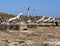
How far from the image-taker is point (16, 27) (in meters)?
35.4

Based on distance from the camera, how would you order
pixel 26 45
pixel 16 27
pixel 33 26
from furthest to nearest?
1. pixel 33 26
2. pixel 16 27
3. pixel 26 45

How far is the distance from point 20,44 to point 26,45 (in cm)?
30

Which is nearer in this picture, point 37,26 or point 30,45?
point 30,45

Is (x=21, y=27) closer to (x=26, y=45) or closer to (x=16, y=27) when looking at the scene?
(x=16, y=27)

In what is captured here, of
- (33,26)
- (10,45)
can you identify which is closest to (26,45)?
(10,45)

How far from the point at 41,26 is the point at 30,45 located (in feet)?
96.3

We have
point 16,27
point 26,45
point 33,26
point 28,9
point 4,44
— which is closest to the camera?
point 4,44

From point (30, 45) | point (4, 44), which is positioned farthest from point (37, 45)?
point (4, 44)

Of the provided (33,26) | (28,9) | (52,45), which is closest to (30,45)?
(52,45)

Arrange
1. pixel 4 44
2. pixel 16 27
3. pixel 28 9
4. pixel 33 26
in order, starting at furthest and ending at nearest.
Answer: pixel 28 9 → pixel 33 26 → pixel 16 27 → pixel 4 44

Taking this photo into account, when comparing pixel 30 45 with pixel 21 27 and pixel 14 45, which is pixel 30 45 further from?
pixel 21 27

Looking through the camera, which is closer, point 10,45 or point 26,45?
point 10,45

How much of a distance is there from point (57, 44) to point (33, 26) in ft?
96.2

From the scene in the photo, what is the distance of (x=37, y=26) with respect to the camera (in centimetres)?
4081
